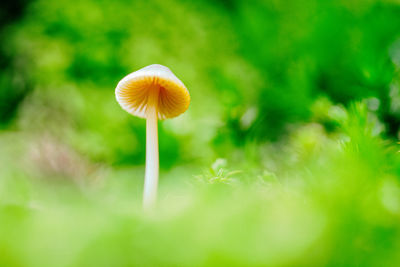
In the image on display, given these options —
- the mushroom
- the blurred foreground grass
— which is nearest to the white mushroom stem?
the mushroom

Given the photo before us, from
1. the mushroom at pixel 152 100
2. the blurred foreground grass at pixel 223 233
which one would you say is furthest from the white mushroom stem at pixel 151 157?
the blurred foreground grass at pixel 223 233

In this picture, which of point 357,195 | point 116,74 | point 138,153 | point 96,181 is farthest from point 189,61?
point 357,195

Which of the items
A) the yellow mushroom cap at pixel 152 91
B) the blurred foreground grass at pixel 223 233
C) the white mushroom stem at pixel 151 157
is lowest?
the blurred foreground grass at pixel 223 233

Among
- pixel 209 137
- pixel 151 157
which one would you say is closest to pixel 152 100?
pixel 151 157

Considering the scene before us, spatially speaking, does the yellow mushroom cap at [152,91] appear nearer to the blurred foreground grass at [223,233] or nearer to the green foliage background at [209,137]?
the green foliage background at [209,137]

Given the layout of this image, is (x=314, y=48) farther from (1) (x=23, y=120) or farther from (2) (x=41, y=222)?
(1) (x=23, y=120)

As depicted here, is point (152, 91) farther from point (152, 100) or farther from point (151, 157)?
point (151, 157)

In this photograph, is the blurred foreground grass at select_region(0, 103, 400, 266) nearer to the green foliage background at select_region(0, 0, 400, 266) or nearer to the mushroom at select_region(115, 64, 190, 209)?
the green foliage background at select_region(0, 0, 400, 266)
